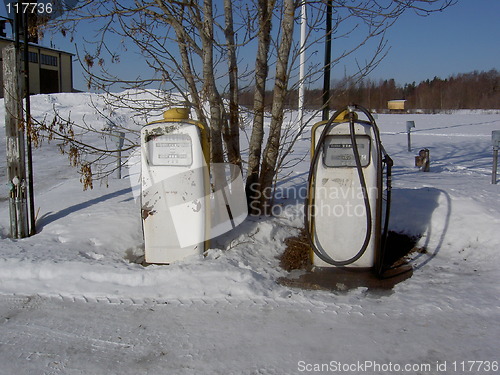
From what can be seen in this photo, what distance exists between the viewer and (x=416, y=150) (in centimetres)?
1600

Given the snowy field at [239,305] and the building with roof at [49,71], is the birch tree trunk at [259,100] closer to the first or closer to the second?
the snowy field at [239,305]

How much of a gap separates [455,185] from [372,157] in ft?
12.2

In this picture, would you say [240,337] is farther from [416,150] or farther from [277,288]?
[416,150]

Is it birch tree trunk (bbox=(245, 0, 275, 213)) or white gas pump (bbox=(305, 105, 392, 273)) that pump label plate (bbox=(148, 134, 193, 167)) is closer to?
white gas pump (bbox=(305, 105, 392, 273))

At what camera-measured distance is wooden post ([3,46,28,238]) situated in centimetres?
561

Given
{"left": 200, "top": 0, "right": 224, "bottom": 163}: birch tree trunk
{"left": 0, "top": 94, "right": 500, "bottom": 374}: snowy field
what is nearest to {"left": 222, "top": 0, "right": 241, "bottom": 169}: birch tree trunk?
{"left": 200, "top": 0, "right": 224, "bottom": 163}: birch tree trunk

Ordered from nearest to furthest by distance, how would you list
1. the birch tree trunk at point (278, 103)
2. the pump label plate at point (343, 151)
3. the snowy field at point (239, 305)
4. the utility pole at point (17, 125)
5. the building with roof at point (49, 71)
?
the snowy field at point (239, 305) → the pump label plate at point (343, 151) → the utility pole at point (17, 125) → the birch tree trunk at point (278, 103) → the building with roof at point (49, 71)

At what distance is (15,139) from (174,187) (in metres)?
2.34

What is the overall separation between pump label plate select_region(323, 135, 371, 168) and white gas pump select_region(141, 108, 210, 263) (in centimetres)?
124

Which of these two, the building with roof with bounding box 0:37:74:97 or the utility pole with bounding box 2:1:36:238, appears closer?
the utility pole with bounding box 2:1:36:238

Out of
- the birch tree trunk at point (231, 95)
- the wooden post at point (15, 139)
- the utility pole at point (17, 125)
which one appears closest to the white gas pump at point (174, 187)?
the birch tree trunk at point (231, 95)

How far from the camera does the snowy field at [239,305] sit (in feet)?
10.7

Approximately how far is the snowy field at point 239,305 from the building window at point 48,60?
30.4 meters

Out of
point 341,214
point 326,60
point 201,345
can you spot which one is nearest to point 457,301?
point 341,214
